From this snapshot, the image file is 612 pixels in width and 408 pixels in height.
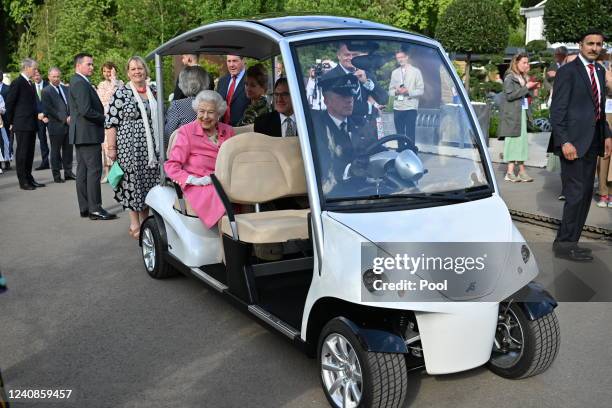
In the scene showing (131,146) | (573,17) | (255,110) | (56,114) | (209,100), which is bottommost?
(131,146)

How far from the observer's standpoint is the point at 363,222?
3686 millimetres

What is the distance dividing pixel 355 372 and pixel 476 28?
22004 mm

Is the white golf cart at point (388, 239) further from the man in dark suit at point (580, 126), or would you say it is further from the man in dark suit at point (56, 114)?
the man in dark suit at point (56, 114)

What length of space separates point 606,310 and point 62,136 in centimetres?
992

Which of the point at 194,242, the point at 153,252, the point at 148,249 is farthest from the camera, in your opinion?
the point at 148,249

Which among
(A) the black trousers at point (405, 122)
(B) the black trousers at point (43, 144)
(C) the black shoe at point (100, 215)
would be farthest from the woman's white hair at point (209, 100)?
(B) the black trousers at point (43, 144)

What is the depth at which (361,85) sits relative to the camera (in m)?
4.21

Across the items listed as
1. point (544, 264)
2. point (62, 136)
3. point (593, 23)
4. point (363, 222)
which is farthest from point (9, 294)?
point (593, 23)

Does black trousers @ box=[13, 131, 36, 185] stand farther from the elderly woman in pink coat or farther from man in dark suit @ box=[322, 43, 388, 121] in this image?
man in dark suit @ box=[322, 43, 388, 121]

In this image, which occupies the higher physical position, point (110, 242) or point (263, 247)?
point (263, 247)

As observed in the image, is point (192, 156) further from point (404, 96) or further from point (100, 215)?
point (100, 215)

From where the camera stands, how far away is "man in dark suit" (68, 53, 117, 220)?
884cm

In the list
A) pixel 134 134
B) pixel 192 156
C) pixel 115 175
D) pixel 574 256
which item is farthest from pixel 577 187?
pixel 115 175

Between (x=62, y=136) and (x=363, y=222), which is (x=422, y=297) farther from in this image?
(x=62, y=136)
